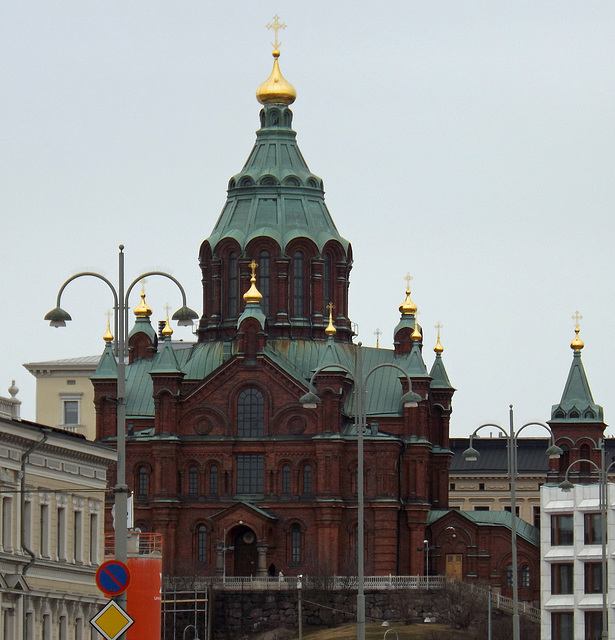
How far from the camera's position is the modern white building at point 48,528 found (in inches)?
2726

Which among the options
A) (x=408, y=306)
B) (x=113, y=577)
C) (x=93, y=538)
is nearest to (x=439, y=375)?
(x=408, y=306)

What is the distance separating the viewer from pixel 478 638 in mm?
117438

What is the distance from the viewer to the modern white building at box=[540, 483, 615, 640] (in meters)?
126

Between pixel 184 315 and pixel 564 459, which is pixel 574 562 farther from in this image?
pixel 184 315

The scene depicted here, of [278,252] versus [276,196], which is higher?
[276,196]

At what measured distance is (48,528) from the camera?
72.5 metres

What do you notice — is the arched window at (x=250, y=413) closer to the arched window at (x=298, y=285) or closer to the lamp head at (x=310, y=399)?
the arched window at (x=298, y=285)

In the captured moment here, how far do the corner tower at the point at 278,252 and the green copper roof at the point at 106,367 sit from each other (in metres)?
5.19

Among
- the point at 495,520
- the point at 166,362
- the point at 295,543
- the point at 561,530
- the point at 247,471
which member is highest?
the point at 166,362

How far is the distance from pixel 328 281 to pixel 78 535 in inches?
2496

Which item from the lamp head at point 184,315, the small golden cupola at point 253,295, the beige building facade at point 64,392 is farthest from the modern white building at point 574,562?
the lamp head at point 184,315

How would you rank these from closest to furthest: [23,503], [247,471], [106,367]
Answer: [23,503] < [247,471] < [106,367]

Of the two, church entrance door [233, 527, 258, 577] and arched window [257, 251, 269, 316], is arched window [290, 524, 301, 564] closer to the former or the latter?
church entrance door [233, 527, 258, 577]

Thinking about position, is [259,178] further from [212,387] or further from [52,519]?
[52,519]
